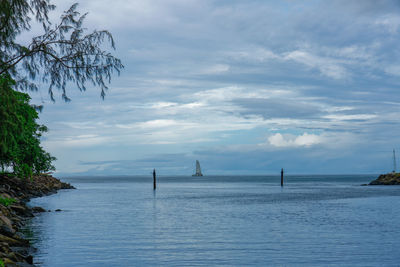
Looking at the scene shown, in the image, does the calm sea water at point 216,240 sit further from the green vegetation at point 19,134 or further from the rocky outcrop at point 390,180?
the rocky outcrop at point 390,180

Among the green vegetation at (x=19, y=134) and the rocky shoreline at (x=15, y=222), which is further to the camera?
the rocky shoreline at (x=15, y=222)

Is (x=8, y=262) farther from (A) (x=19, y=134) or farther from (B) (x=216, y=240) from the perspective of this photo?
(B) (x=216, y=240)

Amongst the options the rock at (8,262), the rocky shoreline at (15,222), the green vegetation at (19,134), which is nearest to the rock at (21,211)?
the rocky shoreline at (15,222)

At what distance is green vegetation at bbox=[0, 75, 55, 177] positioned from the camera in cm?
1424

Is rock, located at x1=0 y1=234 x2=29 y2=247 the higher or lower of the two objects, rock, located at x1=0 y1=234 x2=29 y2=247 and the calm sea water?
the higher

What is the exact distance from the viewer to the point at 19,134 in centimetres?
1506

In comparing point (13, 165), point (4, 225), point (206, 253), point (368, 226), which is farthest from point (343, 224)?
point (13, 165)

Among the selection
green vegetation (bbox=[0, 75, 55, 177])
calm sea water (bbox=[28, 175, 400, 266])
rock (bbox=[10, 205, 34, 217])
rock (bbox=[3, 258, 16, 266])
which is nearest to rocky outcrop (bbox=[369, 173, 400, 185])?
calm sea water (bbox=[28, 175, 400, 266])

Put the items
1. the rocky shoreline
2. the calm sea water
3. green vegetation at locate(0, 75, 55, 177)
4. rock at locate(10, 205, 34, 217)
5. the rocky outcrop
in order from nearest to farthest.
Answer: green vegetation at locate(0, 75, 55, 177) < the rocky shoreline < the calm sea water < rock at locate(10, 205, 34, 217) < the rocky outcrop

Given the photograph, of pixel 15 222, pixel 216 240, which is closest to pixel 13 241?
pixel 15 222

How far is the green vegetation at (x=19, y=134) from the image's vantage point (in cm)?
1424

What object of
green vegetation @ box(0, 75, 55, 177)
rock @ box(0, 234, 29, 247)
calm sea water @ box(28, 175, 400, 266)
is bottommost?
calm sea water @ box(28, 175, 400, 266)

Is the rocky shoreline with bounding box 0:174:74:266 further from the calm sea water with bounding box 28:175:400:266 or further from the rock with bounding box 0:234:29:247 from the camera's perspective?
the calm sea water with bounding box 28:175:400:266

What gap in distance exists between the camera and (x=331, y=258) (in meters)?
20.5
